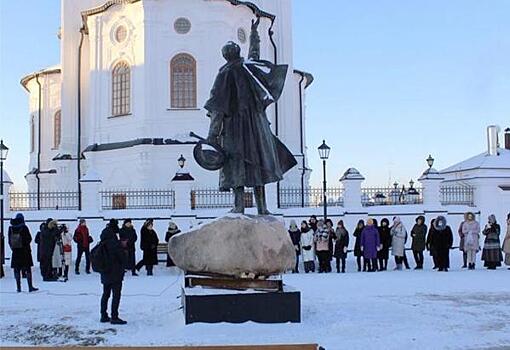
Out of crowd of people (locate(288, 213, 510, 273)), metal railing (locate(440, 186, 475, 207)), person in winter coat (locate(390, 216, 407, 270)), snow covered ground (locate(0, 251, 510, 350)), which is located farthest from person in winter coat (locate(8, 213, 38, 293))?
metal railing (locate(440, 186, 475, 207))

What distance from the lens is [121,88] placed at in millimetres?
31578

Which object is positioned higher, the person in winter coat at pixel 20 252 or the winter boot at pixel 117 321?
the person in winter coat at pixel 20 252

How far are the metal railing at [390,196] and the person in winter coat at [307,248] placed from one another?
704 centimetres

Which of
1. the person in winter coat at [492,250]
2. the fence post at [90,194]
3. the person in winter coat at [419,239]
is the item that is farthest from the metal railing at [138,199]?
the person in winter coat at [492,250]

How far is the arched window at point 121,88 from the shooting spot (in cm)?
3131

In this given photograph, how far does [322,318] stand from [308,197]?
17213 millimetres

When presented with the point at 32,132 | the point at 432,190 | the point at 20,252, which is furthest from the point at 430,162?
the point at 32,132

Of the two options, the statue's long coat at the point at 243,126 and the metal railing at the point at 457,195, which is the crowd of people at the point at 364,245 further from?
the statue's long coat at the point at 243,126

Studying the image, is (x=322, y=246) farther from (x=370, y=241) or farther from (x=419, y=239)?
(x=419, y=239)

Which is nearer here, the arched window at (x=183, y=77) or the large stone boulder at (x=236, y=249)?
the large stone boulder at (x=236, y=249)

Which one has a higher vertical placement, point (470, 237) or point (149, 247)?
point (470, 237)

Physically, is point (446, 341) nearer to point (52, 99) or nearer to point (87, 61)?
point (87, 61)

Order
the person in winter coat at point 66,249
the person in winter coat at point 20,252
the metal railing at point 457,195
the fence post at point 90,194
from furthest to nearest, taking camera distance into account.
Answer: the metal railing at point 457,195, the fence post at point 90,194, the person in winter coat at point 66,249, the person in winter coat at point 20,252

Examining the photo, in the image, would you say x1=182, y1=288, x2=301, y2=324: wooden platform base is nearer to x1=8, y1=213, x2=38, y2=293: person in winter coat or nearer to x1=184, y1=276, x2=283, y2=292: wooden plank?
x1=184, y1=276, x2=283, y2=292: wooden plank
